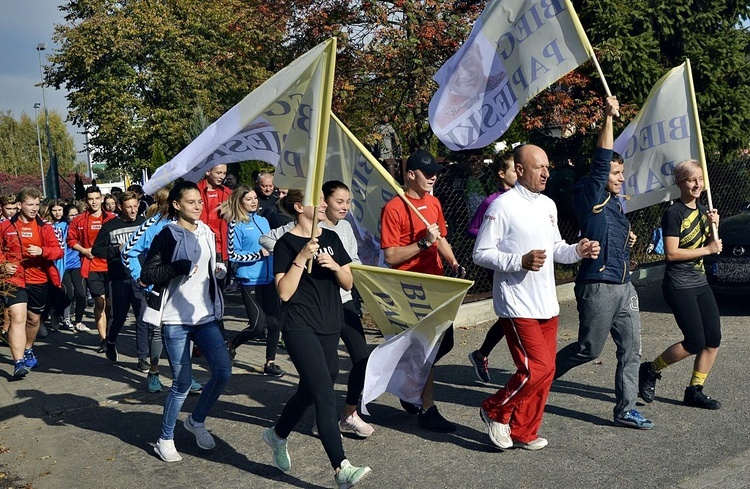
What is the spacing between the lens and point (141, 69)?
131ft

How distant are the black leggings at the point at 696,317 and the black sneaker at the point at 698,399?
11.0 inches

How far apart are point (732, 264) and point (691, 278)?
4.08 m

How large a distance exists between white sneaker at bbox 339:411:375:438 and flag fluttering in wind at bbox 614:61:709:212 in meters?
2.68

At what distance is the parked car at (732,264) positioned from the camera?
9.80 metres

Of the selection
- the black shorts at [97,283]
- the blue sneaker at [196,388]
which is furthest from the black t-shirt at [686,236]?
the black shorts at [97,283]

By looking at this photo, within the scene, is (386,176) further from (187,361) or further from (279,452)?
(279,452)

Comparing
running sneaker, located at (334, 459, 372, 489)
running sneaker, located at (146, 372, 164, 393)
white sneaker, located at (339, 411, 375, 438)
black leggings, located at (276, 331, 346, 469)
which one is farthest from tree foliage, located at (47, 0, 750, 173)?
running sneaker, located at (334, 459, 372, 489)

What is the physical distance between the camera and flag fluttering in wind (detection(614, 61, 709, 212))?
22.2 ft

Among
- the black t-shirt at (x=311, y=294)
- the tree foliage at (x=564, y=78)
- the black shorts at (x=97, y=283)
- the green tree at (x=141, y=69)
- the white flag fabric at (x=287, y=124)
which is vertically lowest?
the black shorts at (x=97, y=283)

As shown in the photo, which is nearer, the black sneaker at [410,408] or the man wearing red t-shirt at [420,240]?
the man wearing red t-shirt at [420,240]

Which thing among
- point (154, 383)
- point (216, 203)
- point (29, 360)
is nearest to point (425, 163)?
point (154, 383)

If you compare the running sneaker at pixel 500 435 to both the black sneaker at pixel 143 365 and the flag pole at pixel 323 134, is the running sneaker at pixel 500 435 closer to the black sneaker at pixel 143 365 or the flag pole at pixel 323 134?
the flag pole at pixel 323 134

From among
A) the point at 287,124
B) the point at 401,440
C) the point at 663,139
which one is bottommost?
the point at 401,440

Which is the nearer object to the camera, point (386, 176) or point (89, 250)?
point (386, 176)
